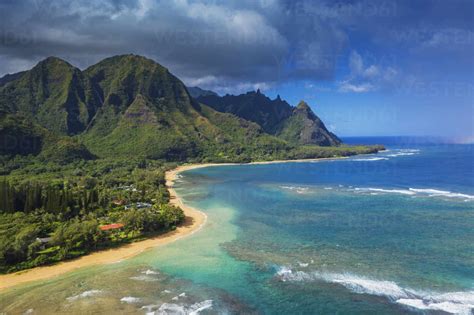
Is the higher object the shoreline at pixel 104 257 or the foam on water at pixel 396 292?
the shoreline at pixel 104 257

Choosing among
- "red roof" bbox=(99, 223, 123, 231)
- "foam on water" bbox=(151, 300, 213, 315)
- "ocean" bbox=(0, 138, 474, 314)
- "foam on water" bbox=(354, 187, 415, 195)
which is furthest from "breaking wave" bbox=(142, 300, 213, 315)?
"foam on water" bbox=(354, 187, 415, 195)

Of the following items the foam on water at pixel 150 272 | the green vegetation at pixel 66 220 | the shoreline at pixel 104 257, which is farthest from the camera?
the green vegetation at pixel 66 220

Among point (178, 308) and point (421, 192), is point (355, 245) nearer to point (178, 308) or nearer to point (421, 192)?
point (178, 308)

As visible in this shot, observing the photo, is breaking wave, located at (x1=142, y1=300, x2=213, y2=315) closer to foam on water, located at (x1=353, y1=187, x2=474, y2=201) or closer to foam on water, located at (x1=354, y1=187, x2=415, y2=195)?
foam on water, located at (x1=353, y1=187, x2=474, y2=201)

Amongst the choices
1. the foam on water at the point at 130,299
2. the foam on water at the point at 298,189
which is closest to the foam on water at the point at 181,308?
the foam on water at the point at 130,299

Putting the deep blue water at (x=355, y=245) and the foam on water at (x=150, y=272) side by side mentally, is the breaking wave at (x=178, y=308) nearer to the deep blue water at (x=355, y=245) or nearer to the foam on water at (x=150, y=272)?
the deep blue water at (x=355, y=245)

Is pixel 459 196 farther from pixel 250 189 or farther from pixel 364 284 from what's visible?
pixel 364 284

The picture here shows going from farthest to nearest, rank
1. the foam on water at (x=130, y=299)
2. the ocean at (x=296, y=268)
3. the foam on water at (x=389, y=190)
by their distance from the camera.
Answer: the foam on water at (x=389, y=190)
the foam on water at (x=130, y=299)
the ocean at (x=296, y=268)

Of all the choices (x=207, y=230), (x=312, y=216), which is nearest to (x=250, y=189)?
(x=312, y=216)
